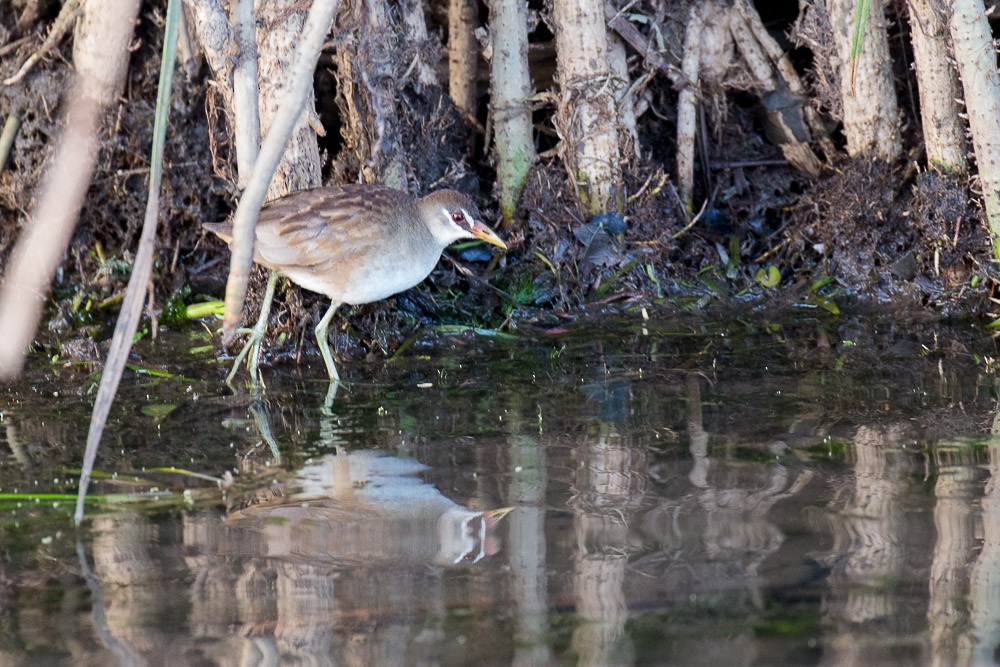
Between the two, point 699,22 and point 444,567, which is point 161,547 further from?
point 699,22

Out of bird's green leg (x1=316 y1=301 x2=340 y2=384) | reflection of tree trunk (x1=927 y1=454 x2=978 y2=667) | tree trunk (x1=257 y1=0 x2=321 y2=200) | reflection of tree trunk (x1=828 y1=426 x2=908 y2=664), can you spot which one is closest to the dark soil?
tree trunk (x1=257 y1=0 x2=321 y2=200)

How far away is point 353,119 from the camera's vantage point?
5551mm

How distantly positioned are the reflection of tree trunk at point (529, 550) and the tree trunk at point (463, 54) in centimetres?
301

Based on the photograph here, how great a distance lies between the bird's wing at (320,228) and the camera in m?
4.80

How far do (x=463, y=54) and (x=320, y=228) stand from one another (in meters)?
2.16

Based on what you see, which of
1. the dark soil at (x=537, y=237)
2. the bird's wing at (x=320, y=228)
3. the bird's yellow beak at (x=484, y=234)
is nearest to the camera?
the bird's wing at (x=320, y=228)

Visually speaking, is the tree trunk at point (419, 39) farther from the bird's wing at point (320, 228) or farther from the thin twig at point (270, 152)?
the thin twig at point (270, 152)

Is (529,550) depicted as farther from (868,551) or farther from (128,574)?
(128,574)

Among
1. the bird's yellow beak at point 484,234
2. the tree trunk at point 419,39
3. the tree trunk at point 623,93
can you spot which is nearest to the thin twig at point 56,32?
the tree trunk at point 419,39

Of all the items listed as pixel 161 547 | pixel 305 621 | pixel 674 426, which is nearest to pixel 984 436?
pixel 674 426

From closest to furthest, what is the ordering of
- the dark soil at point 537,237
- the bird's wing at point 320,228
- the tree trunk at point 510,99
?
the bird's wing at point 320,228, the dark soil at point 537,237, the tree trunk at point 510,99

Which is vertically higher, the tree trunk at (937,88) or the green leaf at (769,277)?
the tree trunk at (937,88)

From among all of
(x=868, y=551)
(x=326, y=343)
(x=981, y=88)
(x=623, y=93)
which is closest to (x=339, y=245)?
(x=326, y=343)

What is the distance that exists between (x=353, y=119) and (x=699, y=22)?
2.04m
